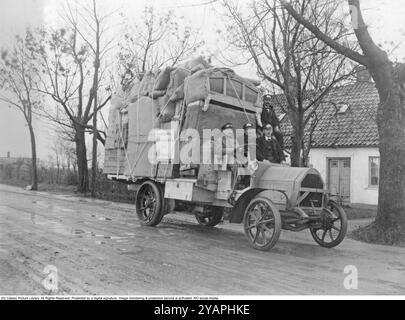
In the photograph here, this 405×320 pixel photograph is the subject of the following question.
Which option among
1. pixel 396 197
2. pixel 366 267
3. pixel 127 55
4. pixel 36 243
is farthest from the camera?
pixel 127 55

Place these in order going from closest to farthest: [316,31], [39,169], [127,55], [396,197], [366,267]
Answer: [366,267] < [396,197] < [316,31] < [127,55] < [39,169]

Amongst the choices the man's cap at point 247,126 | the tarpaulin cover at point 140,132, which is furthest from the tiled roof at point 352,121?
the man's cap at point 247,126

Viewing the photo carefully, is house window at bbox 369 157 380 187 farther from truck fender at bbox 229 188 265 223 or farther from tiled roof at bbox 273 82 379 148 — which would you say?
truck fender at bbox 229 188 265 223

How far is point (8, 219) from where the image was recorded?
1164 centimetres

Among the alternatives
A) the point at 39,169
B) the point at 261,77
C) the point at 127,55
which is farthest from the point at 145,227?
the point at 39,169

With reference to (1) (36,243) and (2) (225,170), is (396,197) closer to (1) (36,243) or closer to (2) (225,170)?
(2) (225,170)

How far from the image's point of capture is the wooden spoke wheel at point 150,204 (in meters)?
10.8

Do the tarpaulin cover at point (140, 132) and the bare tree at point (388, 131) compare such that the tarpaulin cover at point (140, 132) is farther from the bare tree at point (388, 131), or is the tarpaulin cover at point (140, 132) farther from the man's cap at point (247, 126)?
the bare tree at point (388, 131)

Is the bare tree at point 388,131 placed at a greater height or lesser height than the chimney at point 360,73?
lesser

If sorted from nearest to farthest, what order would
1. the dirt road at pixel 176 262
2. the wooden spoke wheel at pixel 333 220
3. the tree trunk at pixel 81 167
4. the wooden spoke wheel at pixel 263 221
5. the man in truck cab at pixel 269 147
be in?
the dirt road at pixel 176 262, the wooden spoke wheel at pixel 263 221, the wooden spoke wheel at pixel 333 220, the man in truck cab at pixel 269 147, the tree trunk at pixel 81 167

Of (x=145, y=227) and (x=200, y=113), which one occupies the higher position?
(x=200, y=113)

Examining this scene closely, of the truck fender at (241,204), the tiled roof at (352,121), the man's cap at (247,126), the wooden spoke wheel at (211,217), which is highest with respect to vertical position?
the tiled roof at (352,121)

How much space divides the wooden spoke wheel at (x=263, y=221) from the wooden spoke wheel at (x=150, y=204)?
2.89 meters

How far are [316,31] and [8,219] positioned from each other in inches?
325
